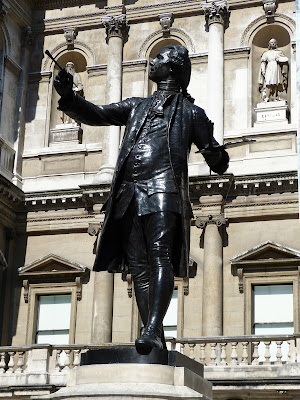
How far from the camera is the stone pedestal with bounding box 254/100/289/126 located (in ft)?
70.9

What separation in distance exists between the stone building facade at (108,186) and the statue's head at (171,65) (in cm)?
1160

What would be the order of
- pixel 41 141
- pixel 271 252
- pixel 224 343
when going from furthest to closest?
pixel 41 141, pixel 271 252, pixel 224 343

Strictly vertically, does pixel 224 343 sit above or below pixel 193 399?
above

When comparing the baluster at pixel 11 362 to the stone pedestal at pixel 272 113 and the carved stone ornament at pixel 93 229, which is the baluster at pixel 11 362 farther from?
the stone pedestal at pixel 272 113

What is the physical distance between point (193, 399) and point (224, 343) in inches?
504

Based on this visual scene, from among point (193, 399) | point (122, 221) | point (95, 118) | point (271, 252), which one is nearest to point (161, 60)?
point (95, 118)

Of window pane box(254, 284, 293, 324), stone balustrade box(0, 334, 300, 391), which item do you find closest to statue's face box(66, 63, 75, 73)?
window pane box(254, 284, 293, 324)

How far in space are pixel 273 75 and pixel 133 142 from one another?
16.2 meters

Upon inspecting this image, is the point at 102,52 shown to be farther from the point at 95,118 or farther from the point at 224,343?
the point at 95,118

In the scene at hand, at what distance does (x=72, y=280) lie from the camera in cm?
2175

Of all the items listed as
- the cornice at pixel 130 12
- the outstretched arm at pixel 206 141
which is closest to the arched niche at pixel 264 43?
the cornice at pixel 130 12

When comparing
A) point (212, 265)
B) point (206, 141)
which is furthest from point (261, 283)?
point (206, 141)

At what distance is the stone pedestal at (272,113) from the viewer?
70.9 ft

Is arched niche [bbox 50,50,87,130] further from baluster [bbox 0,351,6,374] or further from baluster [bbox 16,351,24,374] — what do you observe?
baluster [bbox 16,351,24,374]
